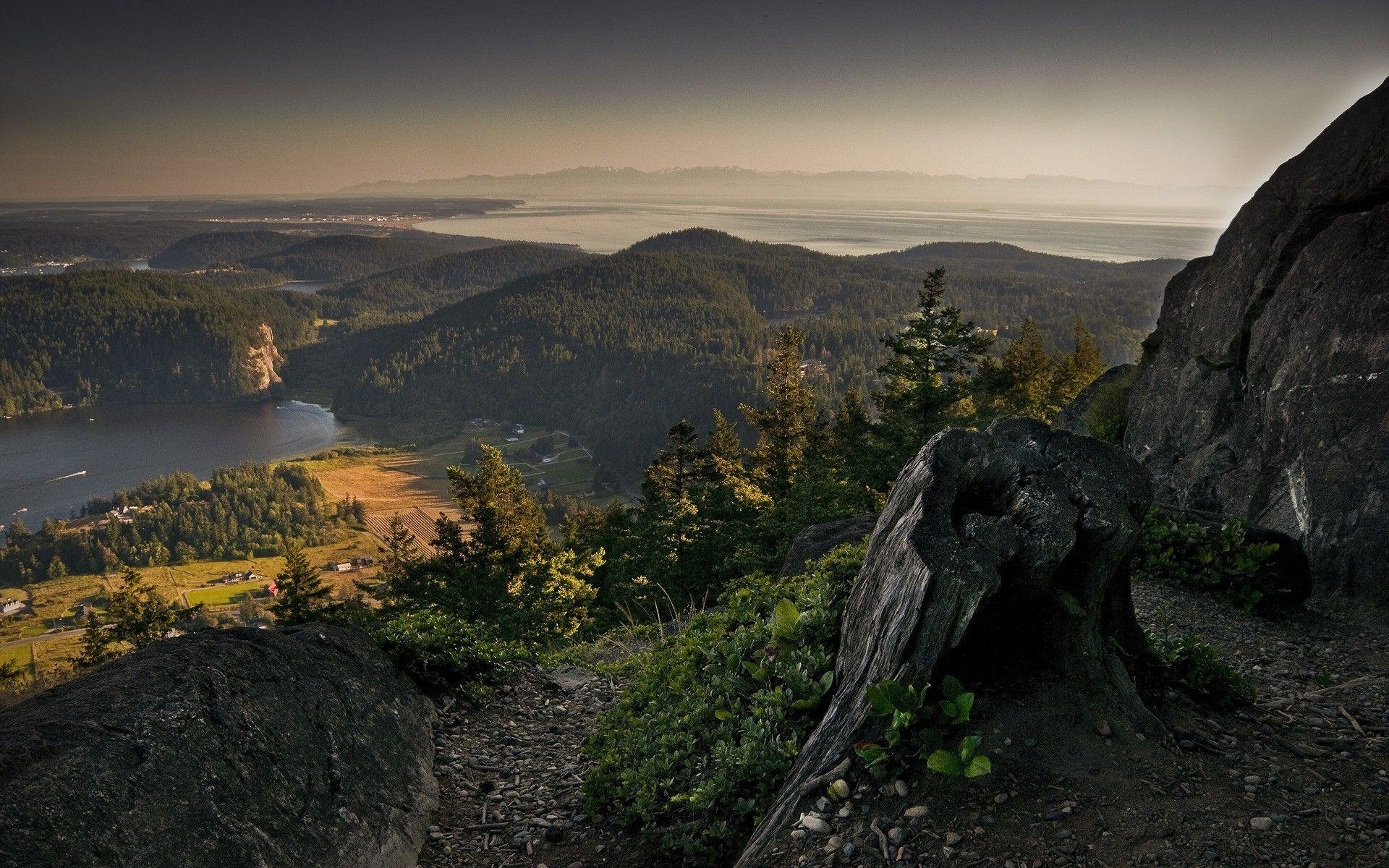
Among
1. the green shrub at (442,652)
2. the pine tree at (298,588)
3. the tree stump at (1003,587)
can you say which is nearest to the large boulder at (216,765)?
the green shrub at (442,652)

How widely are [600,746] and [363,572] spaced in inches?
4992

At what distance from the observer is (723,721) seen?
7.26m

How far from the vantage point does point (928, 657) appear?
587 centimetres

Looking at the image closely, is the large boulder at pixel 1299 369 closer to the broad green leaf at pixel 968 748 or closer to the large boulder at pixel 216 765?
the broad green leaf at pixel 968 748

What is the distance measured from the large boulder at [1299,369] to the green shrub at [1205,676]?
5.60 meters

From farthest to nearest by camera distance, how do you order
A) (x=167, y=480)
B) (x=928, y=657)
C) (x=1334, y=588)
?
(x=167, y=480) → (x=1334, y=588) → (x=928, y=657)

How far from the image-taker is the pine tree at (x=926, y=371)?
94.4ft

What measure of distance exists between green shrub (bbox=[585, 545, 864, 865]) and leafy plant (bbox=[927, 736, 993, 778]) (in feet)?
4.64

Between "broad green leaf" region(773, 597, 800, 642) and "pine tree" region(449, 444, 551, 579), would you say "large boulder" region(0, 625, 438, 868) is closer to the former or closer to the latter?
"broad green leaf" region(773, 597, 800, 642)

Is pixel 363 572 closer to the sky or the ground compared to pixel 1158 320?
closer to the ground

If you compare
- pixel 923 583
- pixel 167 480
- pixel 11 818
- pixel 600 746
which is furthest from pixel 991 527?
pixel 167 480

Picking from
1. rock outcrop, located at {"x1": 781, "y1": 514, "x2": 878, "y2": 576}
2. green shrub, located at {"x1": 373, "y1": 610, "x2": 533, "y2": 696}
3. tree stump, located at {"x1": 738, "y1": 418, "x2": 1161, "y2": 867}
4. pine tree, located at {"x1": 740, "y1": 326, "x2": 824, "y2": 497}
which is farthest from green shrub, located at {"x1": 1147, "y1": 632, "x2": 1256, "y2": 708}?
pine tree, located at {"x1": 740, "y1": 326, "x2": 824, "y2": 497}

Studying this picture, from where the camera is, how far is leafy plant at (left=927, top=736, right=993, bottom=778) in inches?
207

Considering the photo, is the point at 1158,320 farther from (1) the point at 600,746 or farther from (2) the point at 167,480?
(2) the point at 167,480
